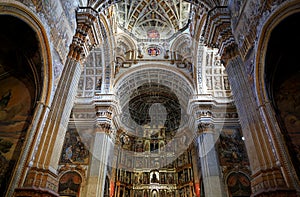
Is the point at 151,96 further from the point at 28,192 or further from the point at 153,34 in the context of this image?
the point at 28,192

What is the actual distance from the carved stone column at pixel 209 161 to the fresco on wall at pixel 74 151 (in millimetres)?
7544

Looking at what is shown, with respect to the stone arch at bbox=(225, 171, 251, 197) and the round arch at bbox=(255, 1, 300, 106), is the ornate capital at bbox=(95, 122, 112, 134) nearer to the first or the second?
the stone arch at bbox=(225, 171, 251, 197)

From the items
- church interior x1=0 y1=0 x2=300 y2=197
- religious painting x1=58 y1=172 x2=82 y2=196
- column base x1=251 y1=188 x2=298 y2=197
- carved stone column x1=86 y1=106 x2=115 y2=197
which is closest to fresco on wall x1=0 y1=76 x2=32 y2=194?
church interior x1=0 y1=0 x2=300 y2=197

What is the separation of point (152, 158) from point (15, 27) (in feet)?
54.7

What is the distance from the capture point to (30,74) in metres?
6.54

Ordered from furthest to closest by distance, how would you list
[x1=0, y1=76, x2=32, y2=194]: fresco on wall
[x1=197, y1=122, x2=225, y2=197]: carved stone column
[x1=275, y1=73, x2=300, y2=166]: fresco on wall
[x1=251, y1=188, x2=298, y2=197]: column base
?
[x1=197, y1=122, x2=225, y2=197]: carved stone column → [x1=0, y1=76, x2=32, y2=194]: fresco on wall → [x1=275, y1=73, x2=300, y2=166]: fresco on wall → [x1=251, y1=188, x2=298, y2=197]: column base

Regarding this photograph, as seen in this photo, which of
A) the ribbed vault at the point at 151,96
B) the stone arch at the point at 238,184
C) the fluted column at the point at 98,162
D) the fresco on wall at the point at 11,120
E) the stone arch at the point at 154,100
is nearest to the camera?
the fresco on wall at the point at 11,120

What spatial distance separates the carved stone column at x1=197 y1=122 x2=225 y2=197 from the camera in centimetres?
1247

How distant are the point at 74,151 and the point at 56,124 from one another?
28.0ft

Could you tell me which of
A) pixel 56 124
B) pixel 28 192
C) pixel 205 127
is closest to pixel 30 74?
pixel 56 124

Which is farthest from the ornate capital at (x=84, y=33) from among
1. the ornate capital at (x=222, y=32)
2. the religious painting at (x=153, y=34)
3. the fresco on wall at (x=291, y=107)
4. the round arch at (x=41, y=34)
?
the religious painting at (x=153, y=34)

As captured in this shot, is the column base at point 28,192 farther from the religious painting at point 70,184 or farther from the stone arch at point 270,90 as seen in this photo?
the religious painting at point 70,184

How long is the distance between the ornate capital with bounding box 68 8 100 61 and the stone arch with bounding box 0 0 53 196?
148 centimetres

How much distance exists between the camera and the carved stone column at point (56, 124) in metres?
5.07
